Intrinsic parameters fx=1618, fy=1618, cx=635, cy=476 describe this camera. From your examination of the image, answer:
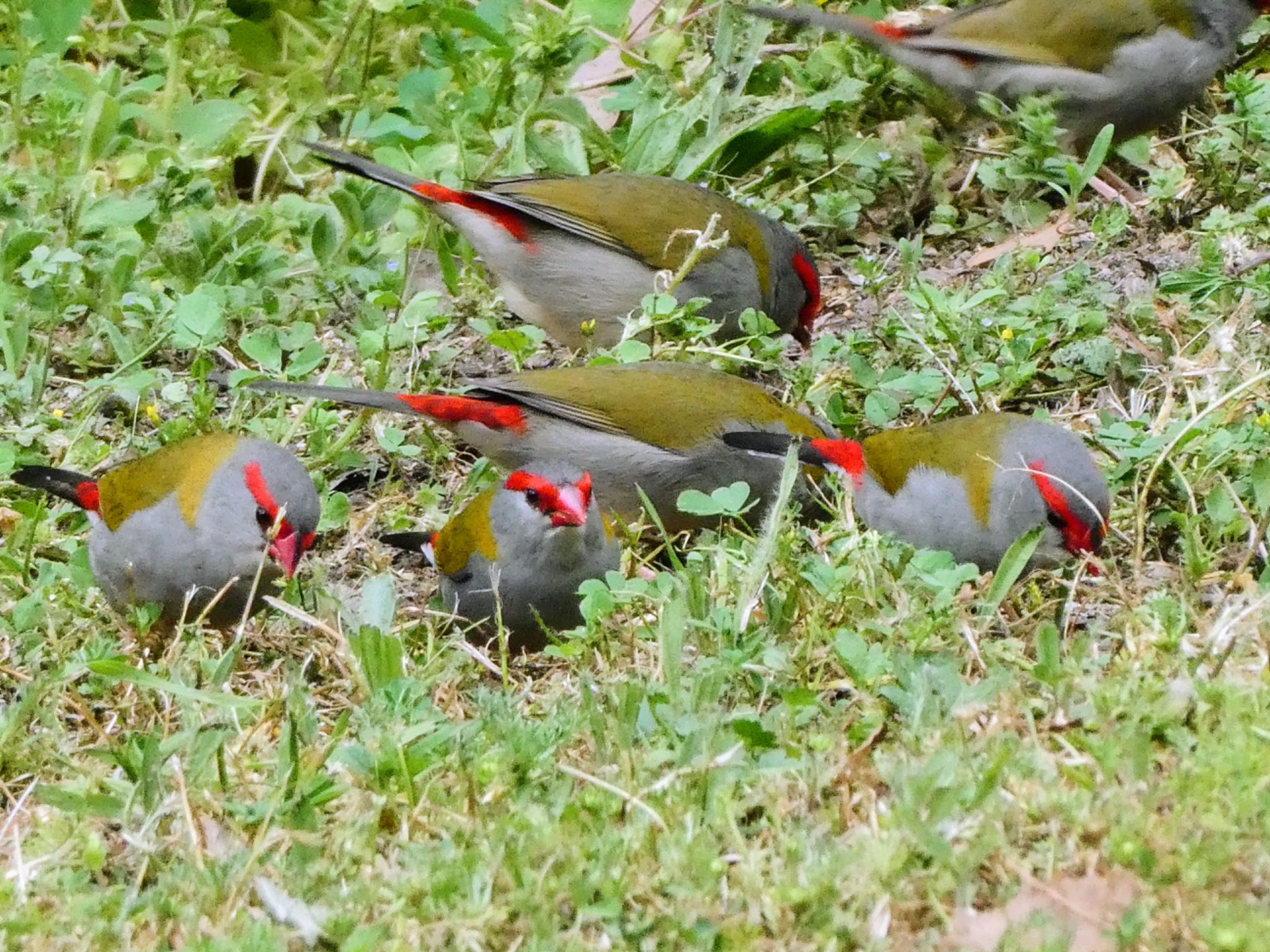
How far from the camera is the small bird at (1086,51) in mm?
6086

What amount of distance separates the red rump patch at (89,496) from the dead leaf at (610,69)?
3.13m

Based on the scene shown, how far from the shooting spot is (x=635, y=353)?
5.11 meters

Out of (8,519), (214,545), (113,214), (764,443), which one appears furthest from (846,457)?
(113,214)

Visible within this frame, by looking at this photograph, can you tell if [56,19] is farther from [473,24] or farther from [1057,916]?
[1057,916]

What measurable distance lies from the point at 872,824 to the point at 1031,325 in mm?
2666

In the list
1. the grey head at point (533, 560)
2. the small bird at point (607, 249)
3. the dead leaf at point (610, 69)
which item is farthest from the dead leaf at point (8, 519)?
the dead leaf at point (610, 69)

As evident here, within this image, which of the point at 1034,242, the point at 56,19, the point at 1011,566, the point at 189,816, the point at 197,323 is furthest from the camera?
the point at 56,19

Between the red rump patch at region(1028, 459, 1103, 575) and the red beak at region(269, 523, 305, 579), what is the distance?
1.86 m

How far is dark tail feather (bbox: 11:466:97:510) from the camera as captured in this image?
4.41 m

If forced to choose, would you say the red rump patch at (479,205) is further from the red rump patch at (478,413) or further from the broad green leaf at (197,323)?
the red rump patch at (478,413)

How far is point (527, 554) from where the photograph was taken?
165 inches

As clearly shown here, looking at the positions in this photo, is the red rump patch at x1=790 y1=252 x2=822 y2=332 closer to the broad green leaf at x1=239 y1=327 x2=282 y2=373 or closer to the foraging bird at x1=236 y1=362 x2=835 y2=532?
the foraging bird at x1=236 y1=362 x2=835 y2=532

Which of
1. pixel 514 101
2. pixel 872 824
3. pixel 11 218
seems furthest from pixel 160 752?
pixel 514 101

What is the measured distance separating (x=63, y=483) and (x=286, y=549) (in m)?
0.76
